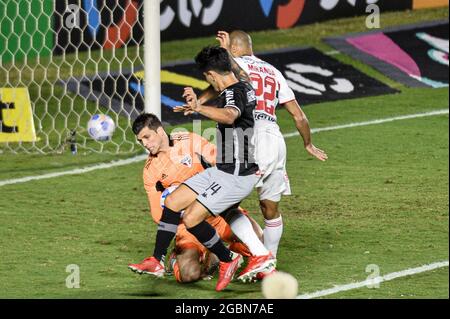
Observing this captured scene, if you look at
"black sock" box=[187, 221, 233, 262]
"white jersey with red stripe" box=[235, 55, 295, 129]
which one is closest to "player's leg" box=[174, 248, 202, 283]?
"black sock" box=[187, 221, 233, 262]

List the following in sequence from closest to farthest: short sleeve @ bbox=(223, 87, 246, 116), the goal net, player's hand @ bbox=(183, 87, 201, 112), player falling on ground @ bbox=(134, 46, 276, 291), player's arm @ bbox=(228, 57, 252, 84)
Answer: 1. player's hand @ bbox=(183, 87, 201, 112)
2. short sleeve @ bbox=(223, 87, 246, 116)
3. player falling on ground @ bbox=(134, 46, 276, 291)
4. player's arm @ bbox=(228, 57, 252, 84)
5. the goal net

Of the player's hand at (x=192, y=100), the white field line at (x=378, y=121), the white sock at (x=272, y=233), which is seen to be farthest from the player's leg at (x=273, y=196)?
the white field line at (x=378, y=121)

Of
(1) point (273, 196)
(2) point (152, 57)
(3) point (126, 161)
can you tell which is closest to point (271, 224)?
(1) point (273, 196)

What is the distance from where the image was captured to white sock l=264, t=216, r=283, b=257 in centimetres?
913

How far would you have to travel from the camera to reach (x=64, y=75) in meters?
15.8

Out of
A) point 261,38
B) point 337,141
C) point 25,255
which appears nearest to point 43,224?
point 25,255

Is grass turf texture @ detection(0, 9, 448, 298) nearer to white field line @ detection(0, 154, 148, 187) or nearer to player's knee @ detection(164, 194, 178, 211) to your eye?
white field line @ detection(0, 154, 148, 187)

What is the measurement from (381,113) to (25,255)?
21.0 feet

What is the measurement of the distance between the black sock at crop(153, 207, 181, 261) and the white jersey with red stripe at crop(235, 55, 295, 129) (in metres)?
0.91

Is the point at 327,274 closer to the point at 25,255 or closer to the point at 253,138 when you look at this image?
the point at 253,138

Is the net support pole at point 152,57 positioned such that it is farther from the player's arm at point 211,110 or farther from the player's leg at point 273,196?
the player's arm at point 211,110

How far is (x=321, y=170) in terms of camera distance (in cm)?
1255

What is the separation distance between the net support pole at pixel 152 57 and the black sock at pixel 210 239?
3710 millimetres

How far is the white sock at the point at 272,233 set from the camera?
30.0 feet
